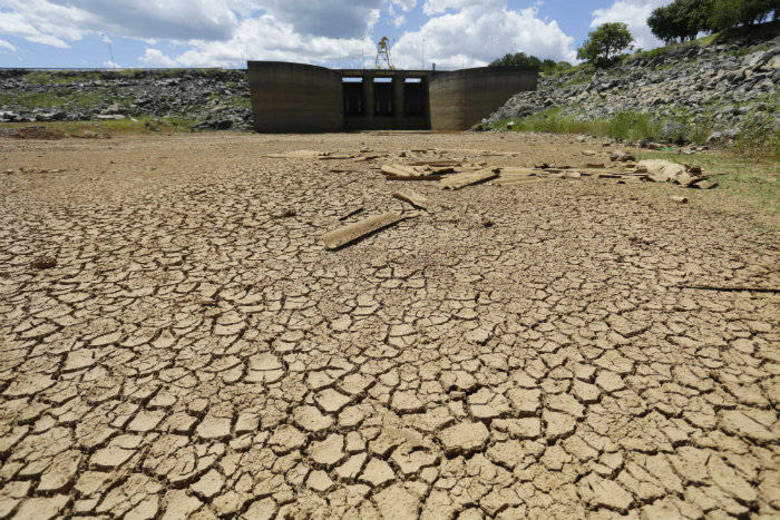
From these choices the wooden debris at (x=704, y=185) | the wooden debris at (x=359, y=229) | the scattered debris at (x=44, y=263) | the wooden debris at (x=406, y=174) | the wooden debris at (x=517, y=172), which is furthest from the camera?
the wooden debris at (x=517, y=172)

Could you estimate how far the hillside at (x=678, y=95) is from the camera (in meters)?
8.88

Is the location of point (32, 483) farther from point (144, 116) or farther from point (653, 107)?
point (144, 116)

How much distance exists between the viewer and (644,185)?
5.79 meters

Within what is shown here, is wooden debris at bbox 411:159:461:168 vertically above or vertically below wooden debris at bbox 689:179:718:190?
above

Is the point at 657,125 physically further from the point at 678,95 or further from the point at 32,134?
the point at 32,134

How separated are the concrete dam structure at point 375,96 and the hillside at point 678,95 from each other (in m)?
1.74

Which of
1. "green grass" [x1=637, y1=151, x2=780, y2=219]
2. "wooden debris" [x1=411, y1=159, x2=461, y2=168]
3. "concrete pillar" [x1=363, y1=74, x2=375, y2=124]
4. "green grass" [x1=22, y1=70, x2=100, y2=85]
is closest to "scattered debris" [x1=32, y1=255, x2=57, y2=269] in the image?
"wooden debris" [x1=411, y1=159, x2=461, y2=168]

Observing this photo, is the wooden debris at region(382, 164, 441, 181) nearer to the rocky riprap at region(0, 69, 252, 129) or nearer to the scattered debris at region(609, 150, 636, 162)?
the scattered debris at region(609, 150, 636, 162)

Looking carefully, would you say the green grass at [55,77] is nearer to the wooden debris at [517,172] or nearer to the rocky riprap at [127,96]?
the rocky riprap at [127,96]

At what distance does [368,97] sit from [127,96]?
56.0 feet

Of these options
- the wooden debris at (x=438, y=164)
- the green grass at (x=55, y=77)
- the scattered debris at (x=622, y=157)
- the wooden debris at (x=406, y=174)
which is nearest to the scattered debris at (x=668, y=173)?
the scattered debris at (x=622, y=157)

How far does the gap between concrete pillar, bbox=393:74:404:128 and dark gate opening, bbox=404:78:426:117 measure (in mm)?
1380

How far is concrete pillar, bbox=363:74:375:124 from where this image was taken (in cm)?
2308

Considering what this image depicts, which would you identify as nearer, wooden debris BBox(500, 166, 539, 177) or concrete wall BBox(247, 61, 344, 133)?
wooden debris BBox(500, 166, 539, 177)
